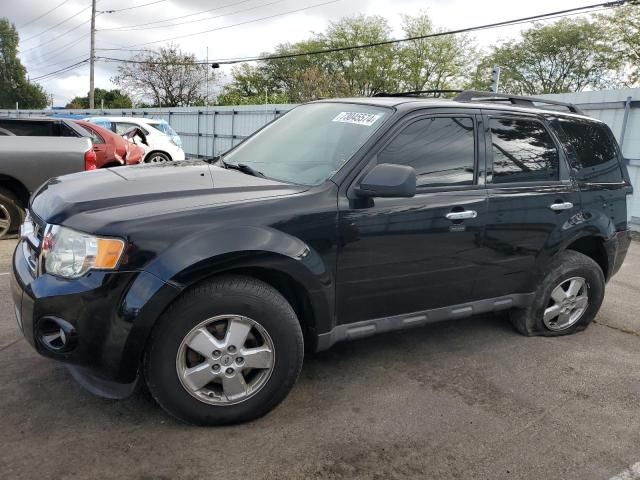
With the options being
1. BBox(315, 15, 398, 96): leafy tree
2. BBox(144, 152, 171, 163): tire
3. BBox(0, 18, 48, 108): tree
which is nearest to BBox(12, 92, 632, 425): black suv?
BBox(144, 152, 171, 163): tire

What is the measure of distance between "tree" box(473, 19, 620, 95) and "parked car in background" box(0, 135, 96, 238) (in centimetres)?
4150

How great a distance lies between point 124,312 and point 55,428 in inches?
30.7

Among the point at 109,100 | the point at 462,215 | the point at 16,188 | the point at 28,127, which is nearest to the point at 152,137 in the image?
the point at 28,127

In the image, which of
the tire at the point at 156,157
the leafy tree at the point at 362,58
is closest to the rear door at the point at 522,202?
the tire at the point at 156,157

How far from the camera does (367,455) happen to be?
2.61 m

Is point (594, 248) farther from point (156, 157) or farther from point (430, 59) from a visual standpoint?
point (430, 59)

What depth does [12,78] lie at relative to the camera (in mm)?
77438

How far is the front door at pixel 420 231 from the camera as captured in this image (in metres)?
3.04

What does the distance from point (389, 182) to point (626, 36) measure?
142 feet

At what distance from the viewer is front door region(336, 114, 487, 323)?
9.99 feet

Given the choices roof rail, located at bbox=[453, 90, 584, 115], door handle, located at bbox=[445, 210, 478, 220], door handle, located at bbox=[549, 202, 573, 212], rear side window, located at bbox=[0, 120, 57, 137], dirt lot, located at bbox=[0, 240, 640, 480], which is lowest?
dirt lot, located at bbox=[0, 240, 640, 480]

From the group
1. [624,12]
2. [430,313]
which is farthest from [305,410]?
[624,12]

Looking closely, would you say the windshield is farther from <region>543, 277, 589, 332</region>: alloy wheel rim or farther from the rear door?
<region>543, 277, 589, 332</region>: alloy wheel rim

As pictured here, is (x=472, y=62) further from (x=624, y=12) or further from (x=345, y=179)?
(x=345, y=179)
